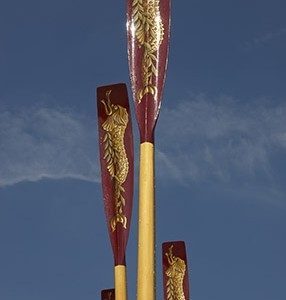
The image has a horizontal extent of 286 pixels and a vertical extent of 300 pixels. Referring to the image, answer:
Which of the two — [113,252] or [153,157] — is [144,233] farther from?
[113,252]

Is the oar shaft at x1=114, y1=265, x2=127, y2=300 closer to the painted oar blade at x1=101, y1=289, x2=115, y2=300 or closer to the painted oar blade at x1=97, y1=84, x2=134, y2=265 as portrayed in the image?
the painted oar blade at x1=97, y1=84, x2=134, y2=265

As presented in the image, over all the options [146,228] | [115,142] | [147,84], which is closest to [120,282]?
[115,142]

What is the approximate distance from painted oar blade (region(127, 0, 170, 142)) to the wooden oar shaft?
0.27m

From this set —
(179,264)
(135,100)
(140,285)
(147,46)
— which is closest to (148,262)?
(140,285)

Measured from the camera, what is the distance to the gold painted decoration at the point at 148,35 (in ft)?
27.8

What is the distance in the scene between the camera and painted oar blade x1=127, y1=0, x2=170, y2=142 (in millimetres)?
8391

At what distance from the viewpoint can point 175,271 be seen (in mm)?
17797

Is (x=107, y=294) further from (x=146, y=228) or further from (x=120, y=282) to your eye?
(x=146, y=228)

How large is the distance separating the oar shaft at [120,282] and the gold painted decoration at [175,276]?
7734 millimetres

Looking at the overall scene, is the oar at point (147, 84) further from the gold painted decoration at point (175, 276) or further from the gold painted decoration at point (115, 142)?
the gold painted decoration at point (175, 276)

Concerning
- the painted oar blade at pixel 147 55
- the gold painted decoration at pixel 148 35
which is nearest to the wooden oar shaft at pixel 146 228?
the painted oar blade at pixel 147 55

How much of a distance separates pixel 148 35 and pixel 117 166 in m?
1.84

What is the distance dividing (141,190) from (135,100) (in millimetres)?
1034

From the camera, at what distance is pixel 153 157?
8.24 metres
